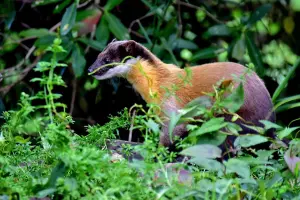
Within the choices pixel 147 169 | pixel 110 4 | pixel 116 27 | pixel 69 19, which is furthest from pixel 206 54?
pixel 147 169

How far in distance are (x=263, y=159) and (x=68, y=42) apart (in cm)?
370

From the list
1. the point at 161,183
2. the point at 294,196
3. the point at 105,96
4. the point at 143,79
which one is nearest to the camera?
the point at 161,183

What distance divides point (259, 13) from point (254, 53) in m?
0.33

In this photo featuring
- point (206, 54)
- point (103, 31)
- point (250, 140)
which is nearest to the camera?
point (250, 140)

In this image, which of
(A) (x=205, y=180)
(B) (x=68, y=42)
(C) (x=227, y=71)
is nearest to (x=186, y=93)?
(C) (x=227, y=71)

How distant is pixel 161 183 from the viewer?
306cm

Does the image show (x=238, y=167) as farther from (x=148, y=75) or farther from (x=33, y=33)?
(x=33, y=33)

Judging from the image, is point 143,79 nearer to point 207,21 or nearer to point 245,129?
point 245,129

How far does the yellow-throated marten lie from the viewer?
5066mm

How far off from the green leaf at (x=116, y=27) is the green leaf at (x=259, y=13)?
1024 millimetres

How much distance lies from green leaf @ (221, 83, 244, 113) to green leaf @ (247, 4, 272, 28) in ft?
11.8

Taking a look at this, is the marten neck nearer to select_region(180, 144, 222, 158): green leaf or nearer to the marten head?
the marten head

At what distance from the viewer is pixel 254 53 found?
270 inches

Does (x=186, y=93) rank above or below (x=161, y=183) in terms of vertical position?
below
